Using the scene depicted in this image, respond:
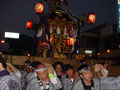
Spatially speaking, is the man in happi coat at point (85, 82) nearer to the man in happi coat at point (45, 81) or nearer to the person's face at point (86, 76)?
the person's face at point (86, 76)

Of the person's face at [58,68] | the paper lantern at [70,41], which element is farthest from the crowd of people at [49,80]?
the paper lantern at [70,41]

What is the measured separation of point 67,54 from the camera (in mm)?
14461

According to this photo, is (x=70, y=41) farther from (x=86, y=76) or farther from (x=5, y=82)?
(x=5, y=82)

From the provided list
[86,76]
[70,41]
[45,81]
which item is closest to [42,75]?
[45,81]

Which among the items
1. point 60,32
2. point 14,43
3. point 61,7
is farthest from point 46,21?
point 14,43

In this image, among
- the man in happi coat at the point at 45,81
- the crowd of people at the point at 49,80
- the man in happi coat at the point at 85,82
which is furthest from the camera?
the man in happi coat at the point at 85,82

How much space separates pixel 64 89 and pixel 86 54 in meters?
37.0

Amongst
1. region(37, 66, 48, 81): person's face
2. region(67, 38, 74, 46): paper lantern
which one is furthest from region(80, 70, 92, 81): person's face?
region(67, 38, 74, 46): paper lantern

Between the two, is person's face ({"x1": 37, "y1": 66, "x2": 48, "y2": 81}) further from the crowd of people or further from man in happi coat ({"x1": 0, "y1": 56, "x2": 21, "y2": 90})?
man in happi coat ({"x1": 0, "y1": 56, "x2": 21, "y2": 90})

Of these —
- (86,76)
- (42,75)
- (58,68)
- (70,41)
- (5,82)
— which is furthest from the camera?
(70,41)

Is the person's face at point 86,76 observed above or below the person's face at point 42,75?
below

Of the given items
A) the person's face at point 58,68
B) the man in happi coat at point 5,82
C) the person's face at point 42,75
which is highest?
the man in happi coat at point 5,82

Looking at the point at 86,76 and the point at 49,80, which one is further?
the point at 86,76

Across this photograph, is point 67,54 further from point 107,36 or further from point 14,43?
point 14,43
